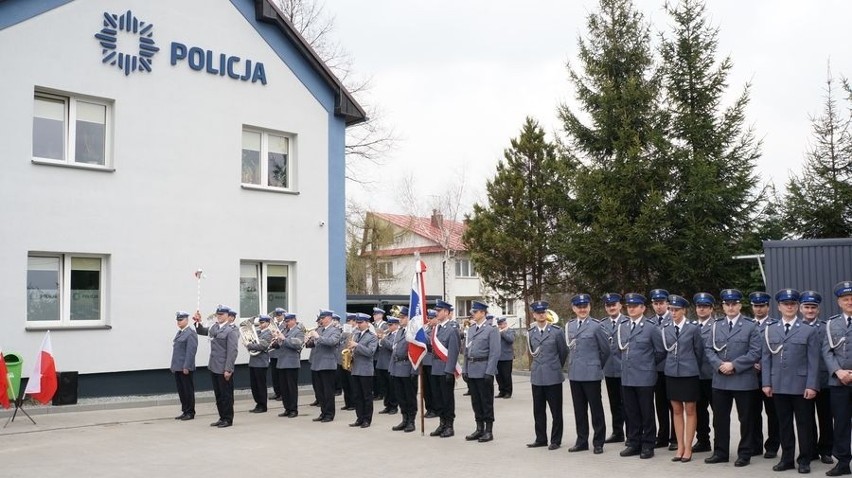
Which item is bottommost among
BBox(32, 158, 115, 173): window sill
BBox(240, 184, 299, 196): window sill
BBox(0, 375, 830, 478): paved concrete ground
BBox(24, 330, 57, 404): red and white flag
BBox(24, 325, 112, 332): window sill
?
BBox(0, 375, 830, 478): paved concrete ground

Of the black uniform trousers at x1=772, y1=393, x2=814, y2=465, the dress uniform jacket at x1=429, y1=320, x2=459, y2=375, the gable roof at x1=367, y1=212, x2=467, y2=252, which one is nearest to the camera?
the black uniform trousers at x1=772, y1=393, x2=814, y2=465

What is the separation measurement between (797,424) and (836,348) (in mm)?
1025

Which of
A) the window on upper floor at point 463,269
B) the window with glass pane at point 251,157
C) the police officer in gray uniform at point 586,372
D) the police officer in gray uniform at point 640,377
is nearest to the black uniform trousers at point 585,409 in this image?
the police officer in gray uniform at point 586,372

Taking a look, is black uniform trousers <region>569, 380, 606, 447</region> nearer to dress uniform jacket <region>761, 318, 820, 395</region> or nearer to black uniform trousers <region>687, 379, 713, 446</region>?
black uniform trousers <region>687, 379, 713, 446</region>

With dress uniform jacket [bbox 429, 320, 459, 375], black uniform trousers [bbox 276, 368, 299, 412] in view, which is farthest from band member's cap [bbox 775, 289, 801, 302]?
black uniform trousers [bbox 276, 368, 299, 412]

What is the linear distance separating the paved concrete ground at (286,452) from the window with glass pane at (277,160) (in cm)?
669

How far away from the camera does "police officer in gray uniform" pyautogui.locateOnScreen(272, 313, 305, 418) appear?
1535 centimetres

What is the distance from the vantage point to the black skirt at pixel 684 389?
10203 mm

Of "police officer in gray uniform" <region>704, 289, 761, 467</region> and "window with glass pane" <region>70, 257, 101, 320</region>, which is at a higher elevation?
"window with glass pane" <region>70, 257, 101, 320</region>

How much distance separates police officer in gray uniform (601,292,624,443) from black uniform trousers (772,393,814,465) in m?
2.21

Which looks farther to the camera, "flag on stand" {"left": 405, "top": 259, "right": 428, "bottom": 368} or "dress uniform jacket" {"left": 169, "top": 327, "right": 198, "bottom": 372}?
"dress uniform jacket" {"left": 169, "top": 327, "right": 198, "bottom": 372}

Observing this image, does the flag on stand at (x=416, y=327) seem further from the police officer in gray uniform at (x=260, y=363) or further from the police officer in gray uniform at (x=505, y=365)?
the police officer in gray uniform at (x=505, y=365)

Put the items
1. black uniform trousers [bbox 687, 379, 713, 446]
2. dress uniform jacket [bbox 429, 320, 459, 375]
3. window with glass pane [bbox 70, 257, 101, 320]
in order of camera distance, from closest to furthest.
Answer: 1. black uniform trousers [bbox 687, 379, 713, 446]
2. dress uniform jacket [bbox 429, 320, 459, 375]
3. window with glass pane [bbox 70, 257, 101, 320]

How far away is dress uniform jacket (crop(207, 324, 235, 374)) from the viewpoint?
14023mm
